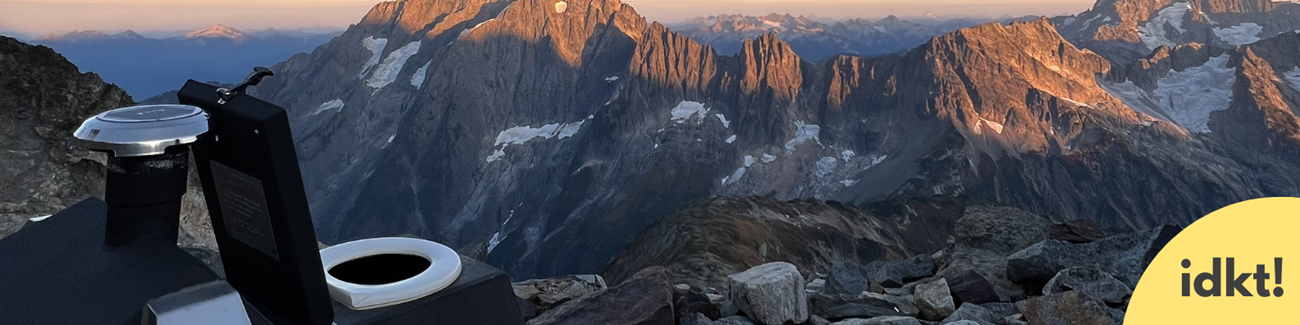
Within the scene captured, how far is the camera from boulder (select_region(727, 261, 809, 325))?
9.64 m

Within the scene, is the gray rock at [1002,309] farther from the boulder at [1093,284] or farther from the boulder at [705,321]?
the boulder at [705,321]

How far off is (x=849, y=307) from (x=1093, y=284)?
3.35 meters

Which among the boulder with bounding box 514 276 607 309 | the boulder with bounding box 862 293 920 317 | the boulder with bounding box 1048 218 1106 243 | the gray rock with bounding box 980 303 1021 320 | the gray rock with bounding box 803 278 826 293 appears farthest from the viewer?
the boulder with bounding box 1048 218 1106 243

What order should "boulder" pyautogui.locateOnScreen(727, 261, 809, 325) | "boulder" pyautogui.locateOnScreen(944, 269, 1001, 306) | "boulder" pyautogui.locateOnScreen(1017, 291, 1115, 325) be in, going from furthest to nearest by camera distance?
"boulder" pyautogui.locateOnScreen(944, 269, 1001, 306) < "boulder" pyautogui.locateOnScreen(727, 261, 809, 325) < "boulder" pyautogui.locateOnScreen(1017, 291, 1115, 325)

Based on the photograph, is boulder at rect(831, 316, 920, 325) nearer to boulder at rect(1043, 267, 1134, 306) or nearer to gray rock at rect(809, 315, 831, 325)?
gray rock at rect(809, 315, 831, 325)

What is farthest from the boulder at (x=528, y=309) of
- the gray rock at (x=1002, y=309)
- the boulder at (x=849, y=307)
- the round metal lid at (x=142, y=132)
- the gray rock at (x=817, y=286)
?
the gray rock at (x=1002, y=309)

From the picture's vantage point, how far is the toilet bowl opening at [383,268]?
548cm

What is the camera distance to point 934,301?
10359mm

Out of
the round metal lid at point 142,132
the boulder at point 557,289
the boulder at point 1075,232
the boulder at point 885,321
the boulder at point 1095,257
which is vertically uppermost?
the round metal lid at point 142,132

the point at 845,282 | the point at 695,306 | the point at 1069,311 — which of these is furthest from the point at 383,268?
the point at 845,282

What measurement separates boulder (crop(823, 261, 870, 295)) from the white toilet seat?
8823 mm

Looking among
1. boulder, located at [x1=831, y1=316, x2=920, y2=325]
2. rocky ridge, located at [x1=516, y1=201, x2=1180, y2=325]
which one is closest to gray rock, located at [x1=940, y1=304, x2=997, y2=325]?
rocky ridge, located at [x1=516, y1=201, x2=1180, y2=325]

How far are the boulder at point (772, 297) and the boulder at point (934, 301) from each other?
169cm

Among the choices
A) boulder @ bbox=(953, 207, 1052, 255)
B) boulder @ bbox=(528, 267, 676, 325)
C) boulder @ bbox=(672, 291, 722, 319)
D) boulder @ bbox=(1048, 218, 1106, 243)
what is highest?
boulder @ bbox=(528, 267, 676, 325)
